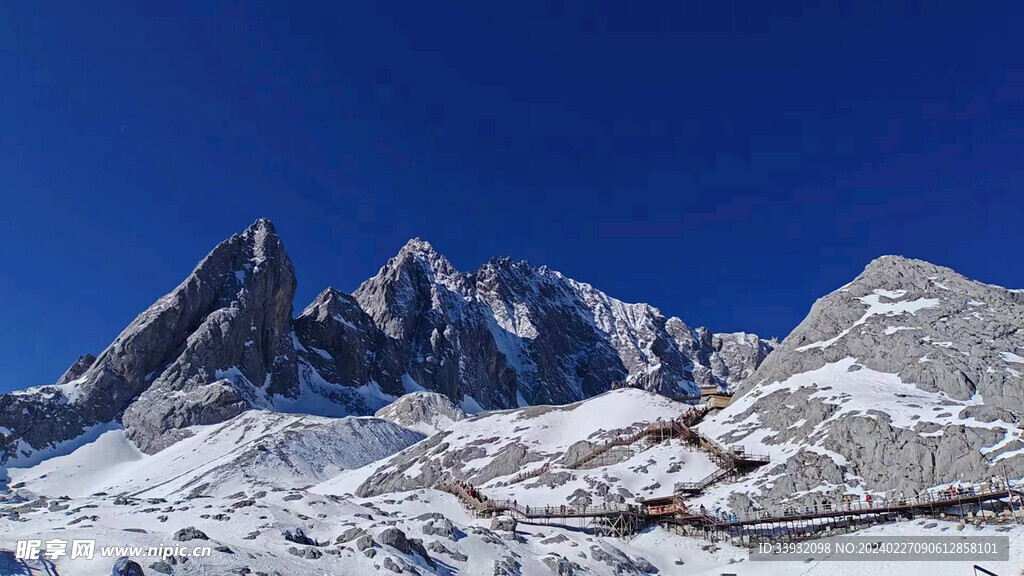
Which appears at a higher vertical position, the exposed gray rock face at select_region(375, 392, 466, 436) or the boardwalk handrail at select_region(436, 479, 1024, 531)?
the exposed gray rock face at select_region(375, 392, 466, 436)

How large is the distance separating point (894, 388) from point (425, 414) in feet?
427

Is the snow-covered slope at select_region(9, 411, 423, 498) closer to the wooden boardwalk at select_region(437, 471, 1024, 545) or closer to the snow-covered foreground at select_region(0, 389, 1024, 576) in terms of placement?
the snow-covered foreground at select_region(0, 389, 1024, 576)

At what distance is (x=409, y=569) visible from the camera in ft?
152

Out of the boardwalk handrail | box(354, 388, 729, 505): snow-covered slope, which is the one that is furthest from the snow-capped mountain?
the boardwalk handrail

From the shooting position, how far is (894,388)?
84.3m

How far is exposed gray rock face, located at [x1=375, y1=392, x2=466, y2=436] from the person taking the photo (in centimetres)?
18400

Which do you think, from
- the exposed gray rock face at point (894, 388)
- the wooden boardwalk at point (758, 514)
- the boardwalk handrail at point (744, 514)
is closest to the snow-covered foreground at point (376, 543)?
the wooden boardwalk at point (758, 514)

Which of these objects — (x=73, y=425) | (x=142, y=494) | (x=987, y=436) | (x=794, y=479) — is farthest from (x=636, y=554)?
(x=73, y=425)

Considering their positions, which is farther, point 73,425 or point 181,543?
point 73,425

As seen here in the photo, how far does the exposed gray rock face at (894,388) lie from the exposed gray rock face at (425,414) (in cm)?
9776

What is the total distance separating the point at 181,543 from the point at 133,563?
6.78 meters

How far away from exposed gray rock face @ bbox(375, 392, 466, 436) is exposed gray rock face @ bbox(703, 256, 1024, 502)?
97762 mm

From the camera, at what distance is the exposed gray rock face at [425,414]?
604 feet

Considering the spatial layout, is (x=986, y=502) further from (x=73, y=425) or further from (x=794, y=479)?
(x=73, y=425)
